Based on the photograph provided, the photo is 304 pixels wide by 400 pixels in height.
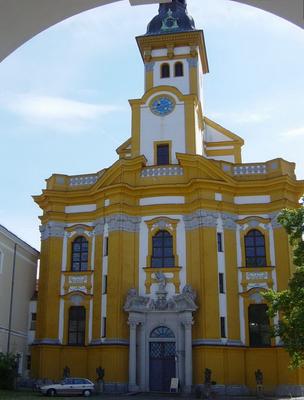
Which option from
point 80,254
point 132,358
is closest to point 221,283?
point 132,358

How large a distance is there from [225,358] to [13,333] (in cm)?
1465

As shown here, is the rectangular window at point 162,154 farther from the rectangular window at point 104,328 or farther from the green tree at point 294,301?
the green tree at point 294,301

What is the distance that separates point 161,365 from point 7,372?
28.7 feet

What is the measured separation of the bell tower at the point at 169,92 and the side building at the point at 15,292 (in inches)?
415

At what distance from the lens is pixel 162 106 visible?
39000 mm

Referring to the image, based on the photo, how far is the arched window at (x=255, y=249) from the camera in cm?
3422

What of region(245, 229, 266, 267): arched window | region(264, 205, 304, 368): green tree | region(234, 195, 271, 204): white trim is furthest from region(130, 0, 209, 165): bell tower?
region(264, 205, 304, 368): green tree

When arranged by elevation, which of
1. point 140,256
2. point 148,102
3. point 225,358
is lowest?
point 225,358

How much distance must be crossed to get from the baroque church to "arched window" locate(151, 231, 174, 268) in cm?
7

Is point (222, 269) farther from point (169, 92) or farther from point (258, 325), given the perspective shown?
point (169, 92)

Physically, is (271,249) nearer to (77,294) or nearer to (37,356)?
(77,294)

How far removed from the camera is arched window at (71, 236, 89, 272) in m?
36.1

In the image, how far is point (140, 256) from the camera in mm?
34625

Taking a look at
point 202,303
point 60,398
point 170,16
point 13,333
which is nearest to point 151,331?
point 202,303
